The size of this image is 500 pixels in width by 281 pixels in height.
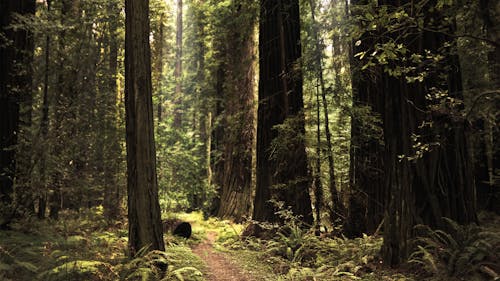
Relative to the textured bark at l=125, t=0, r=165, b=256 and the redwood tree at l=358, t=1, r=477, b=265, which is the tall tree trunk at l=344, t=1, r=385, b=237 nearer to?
the redwood tree at l=358, t=1, r=477, b=265

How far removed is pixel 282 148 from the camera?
29.5 ft

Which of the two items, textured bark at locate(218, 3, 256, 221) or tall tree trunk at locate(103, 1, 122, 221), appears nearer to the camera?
tall tree trunk at locate(103, 1, 122, 221)

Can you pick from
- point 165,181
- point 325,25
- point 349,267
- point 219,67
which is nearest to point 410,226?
point 349,267

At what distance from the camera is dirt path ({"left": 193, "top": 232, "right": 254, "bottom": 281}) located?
6.91m

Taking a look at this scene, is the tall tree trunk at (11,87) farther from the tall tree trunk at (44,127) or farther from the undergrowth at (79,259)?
the undergrowth at (79,259)

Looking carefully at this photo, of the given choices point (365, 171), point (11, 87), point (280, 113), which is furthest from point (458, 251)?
point (11, 87)

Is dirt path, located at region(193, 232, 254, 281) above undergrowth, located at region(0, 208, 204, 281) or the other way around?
the other way around

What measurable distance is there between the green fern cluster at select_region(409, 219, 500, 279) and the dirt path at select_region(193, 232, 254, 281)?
119 inches

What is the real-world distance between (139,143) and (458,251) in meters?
5.26

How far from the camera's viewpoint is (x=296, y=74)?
9258mm

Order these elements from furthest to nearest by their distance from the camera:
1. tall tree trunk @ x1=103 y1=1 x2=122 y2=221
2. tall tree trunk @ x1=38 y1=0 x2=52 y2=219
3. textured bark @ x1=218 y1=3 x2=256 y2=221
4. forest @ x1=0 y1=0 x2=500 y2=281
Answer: textured bark @ x1=218 y1=3 x2=256 y2=221, tall tree trunk @ x1=103 y1=1 x2=122 y2=221, tall tree trunk @ x1=38 y1=0 x2=52 y2=219, forest @ x1=0 y1=0 x2=500 y2=281

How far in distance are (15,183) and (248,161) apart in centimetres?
760

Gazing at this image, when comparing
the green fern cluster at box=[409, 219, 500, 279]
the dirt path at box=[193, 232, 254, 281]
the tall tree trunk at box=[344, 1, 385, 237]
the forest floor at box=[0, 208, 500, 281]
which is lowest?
the dirt path at box=[193, 232, 254, 281]

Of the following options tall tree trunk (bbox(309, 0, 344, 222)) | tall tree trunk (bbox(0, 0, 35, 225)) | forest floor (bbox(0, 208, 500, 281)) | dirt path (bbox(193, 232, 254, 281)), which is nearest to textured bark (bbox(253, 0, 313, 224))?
tall tree trunk (bbox(309, 0, 344, 222))
